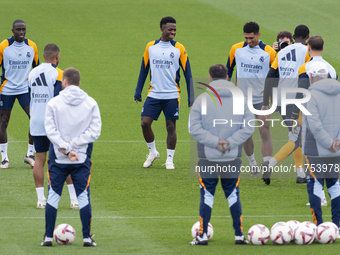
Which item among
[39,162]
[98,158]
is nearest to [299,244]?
[39,162]

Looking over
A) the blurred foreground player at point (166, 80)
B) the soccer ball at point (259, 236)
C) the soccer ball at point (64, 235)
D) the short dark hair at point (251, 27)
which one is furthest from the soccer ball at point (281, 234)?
Answer: the blurred foreground player at point (166, 80)

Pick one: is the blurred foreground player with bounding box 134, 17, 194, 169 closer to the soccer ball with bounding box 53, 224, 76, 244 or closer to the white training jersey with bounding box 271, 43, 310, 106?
the white training jersey with bounding box 271, 43, 310, 106

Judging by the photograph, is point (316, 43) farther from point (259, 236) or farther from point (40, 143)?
point (40, 143)

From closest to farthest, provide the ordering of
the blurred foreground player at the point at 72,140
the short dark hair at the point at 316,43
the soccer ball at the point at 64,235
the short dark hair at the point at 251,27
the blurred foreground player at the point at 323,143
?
Answer: the blurred foreground player at the point at 72,140
the soccer ball at the point at 64,235
the blurred foreground player at the point at 323,143
the short dark hair at the point at 316,43
the short dark hair at the point at 251,27

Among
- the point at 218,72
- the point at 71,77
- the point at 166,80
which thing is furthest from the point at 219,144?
the point at 166,80

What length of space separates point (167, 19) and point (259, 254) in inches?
219

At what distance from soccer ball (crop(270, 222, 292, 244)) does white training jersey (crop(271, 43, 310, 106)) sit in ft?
11.9

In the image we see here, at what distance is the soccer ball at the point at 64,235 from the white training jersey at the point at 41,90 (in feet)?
5.87

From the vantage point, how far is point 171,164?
36.4ft

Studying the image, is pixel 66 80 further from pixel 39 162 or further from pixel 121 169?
pixel 121 169

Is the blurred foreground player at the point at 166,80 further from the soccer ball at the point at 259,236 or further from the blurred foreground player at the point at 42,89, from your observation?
the soccer ball at the point at 259,236

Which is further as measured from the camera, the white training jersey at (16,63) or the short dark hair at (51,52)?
the white training jersey at (16,63)

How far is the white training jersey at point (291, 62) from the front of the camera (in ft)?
32.2

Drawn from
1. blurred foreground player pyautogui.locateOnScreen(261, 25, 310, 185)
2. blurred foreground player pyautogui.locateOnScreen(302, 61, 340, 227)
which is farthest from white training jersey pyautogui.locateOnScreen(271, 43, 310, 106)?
blurred foreground player pyautogui.locateOnScreen(302, 61, 340, 227)
